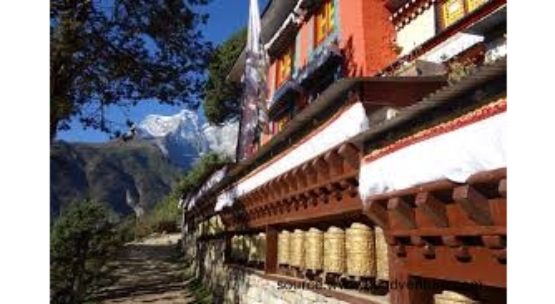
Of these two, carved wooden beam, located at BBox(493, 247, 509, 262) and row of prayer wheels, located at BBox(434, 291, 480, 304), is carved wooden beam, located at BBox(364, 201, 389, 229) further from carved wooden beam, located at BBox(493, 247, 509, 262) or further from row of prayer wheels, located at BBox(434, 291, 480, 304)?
carved wooden beam, located at BBox(493, 247, 509, 262)

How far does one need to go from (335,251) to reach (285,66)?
43.4 ft

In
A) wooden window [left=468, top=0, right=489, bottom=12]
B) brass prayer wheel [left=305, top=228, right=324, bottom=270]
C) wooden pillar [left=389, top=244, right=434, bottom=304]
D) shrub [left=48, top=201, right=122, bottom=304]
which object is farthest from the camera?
shrub [left=48, top=201, right=122, bottom=304]

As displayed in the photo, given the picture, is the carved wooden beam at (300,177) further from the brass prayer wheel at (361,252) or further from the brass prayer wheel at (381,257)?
the brass prayer wheel at (381,257)

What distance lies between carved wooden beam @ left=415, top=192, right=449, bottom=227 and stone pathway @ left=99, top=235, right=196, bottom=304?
14.2 meters

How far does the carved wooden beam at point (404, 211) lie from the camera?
5.68 m

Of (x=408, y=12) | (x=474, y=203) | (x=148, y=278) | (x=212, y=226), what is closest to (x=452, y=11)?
(x=408, y=12)

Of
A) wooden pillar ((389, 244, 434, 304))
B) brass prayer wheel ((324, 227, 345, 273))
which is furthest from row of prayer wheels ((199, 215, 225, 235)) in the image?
wooden pillar ((389, 244, 434, 304))

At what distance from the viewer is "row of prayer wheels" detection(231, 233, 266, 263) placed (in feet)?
42.5

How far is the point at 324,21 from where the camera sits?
1645 cm

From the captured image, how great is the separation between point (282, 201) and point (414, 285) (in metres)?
5.19
